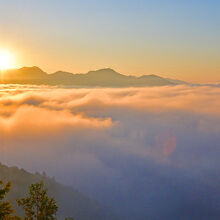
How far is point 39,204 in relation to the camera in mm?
32281

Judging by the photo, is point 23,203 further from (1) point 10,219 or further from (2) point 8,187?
(2) point 8,187

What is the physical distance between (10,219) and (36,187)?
465cm

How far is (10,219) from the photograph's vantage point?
29328 millimetres

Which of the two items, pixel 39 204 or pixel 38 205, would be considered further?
pixel 39 204

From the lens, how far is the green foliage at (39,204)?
30.6 m

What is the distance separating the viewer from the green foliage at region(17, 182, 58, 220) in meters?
30.6

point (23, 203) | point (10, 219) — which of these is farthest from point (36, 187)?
point (10, 219)

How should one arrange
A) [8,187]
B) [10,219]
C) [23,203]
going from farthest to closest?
[23,203], [10,219], [8,187]

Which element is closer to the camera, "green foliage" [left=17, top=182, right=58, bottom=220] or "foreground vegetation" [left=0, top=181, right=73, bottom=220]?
"foreground vegetation" [left=0, top=181, right=73, bottom=220]

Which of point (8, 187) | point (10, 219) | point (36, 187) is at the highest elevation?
point (8, 187)

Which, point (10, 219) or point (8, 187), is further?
point (10, 219)

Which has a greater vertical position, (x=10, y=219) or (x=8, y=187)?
(x=8, y=187)

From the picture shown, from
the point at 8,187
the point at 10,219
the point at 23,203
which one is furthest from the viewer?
the point at 23,203

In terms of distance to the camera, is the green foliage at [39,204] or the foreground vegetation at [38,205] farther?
the green foliage at [39,204]
